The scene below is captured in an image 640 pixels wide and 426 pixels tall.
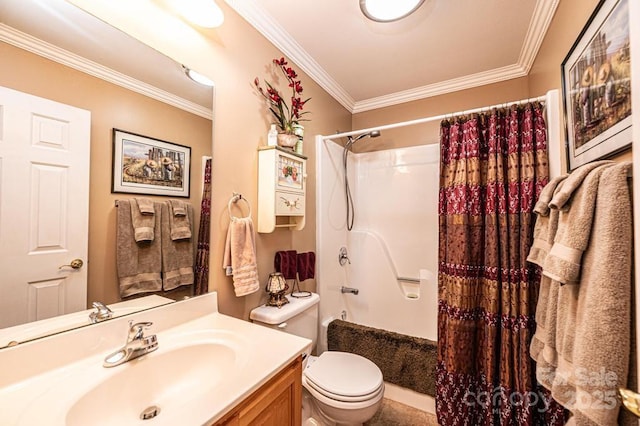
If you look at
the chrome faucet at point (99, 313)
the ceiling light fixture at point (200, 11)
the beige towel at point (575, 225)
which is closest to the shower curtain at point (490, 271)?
the beige towel at point (575, 225)

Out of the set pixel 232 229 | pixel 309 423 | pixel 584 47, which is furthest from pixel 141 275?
pixel 584 47

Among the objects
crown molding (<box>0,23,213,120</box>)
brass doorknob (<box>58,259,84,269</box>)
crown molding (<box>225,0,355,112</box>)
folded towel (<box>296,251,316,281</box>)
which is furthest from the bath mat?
crown molding (<box>225,0,355,112</box>)

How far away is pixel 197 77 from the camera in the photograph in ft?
3.97

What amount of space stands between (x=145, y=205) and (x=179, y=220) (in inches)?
6.1

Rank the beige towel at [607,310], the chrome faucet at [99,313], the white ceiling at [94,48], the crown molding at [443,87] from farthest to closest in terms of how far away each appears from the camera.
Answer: the crown molding at [443,87]
the chrome faucet at [99,313]
the white ceiling at [94,48]
the beige towel at [607,310]

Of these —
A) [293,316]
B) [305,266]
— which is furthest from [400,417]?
[305,266]

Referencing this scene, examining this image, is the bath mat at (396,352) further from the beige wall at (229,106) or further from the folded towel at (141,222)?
the folded towel at (141,222)

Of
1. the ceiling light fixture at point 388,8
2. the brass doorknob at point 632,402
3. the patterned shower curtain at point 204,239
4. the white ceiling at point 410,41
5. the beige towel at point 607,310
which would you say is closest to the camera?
the brass doorknob at point 632,402

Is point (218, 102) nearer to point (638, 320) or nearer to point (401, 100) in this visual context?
point (638, 320)

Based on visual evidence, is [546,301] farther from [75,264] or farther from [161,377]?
[75,264]

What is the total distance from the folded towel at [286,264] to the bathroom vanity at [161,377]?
54 centimetres

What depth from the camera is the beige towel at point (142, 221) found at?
3.24 ft

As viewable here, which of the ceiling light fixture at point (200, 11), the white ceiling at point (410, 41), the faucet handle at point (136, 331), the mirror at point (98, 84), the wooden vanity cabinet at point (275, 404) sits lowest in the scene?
the wooden vanity cabinet at point (275, 404)

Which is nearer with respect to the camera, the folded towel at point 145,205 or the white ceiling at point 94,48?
the white ceiling at point 94,48
